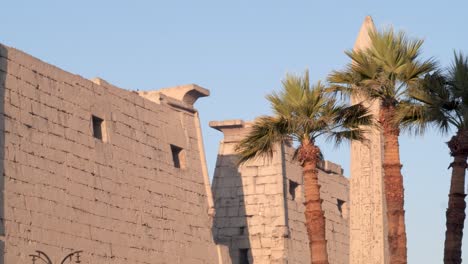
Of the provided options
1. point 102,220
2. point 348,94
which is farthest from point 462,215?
point 102,220

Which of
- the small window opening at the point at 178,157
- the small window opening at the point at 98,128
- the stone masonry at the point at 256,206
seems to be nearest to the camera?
the small window opening at the point at 98,128

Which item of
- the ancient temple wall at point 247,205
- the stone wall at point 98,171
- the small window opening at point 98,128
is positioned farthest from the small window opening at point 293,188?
the small window opening at point 98,128

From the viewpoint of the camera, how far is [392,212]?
80.3ft

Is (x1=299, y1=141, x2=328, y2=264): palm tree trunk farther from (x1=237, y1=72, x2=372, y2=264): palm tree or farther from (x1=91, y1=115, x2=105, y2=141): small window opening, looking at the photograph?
(x1=91, y1=115, x2=105, y2=141): small window opening

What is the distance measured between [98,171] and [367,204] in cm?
580

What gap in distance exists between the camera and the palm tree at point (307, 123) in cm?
2566

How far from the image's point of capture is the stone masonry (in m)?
35.2

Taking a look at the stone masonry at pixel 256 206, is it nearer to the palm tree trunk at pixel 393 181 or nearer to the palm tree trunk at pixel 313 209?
the palm tree trunk at pixel 313 209

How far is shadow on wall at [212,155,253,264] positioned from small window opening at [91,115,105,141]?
681cm

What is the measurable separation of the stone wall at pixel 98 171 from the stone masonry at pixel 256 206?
252 centimetres

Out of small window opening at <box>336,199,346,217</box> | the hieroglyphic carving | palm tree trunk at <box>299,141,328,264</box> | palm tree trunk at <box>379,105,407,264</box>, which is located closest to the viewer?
palm tree trunk at <box>379,105,407,264</box>

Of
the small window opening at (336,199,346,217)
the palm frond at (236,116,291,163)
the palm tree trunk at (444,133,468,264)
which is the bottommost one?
the palm tree trunk at (444,133,468,264)

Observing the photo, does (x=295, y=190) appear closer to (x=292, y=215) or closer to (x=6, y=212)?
(x=292, y=215)

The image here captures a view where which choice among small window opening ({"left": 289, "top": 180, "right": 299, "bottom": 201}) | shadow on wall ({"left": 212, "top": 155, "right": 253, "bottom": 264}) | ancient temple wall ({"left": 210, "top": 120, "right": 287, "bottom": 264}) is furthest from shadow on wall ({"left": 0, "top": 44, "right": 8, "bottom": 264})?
small window opening ({"left": 289, "top": 180, "right": 299, "bottom": 201})
